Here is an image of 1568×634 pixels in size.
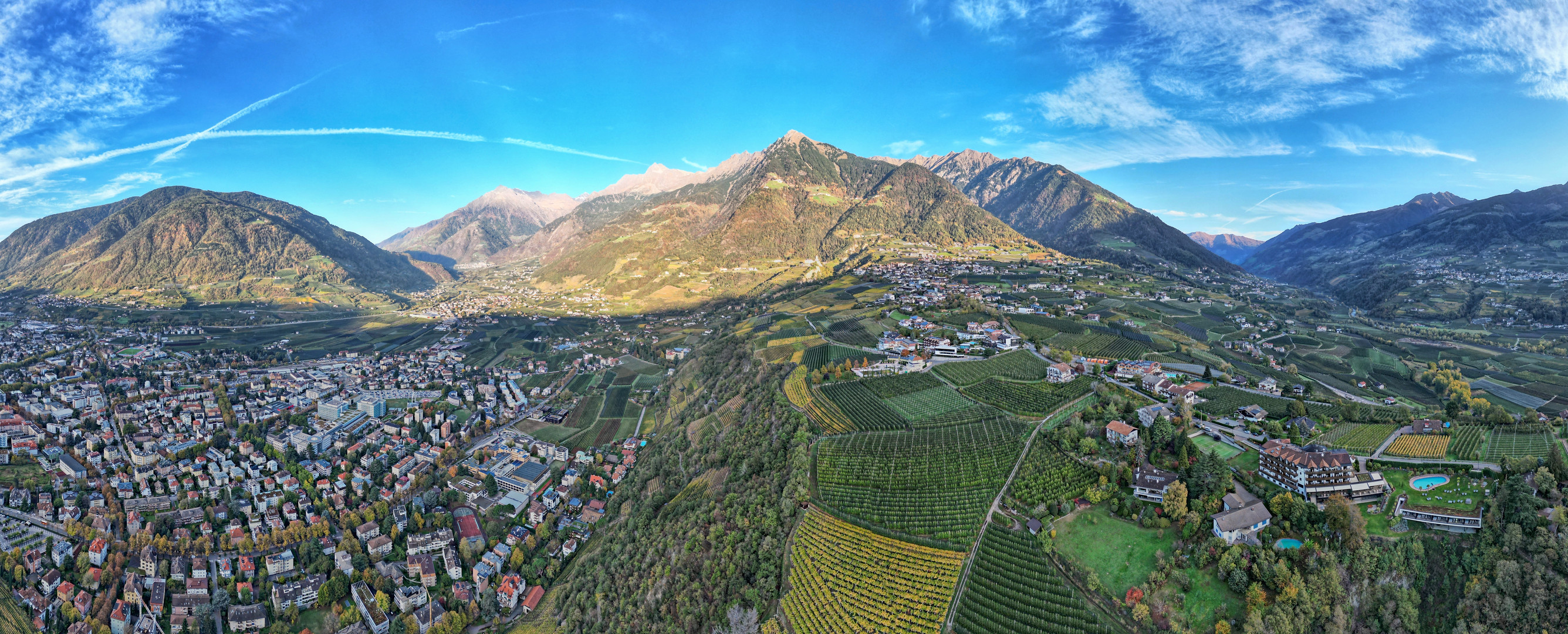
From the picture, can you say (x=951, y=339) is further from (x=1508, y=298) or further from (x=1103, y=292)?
(x=1508, y=298)

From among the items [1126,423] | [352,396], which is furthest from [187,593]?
[1126,423]

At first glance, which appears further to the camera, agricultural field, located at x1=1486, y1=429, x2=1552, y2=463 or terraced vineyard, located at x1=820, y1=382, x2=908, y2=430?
terraced vineyard, located at x1=820, y1=382, x2=908, y2=430

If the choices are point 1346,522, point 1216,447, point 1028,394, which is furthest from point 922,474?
point 1346,522

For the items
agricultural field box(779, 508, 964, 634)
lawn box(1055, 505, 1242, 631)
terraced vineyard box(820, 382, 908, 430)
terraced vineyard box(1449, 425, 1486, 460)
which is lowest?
agricultural field box(779, 508, 964, 634)

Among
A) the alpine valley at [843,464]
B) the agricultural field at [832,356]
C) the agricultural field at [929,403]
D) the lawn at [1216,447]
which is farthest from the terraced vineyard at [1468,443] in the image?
the agricultural field at [832,356]

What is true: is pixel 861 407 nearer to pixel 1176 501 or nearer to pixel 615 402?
pixel 1176 501

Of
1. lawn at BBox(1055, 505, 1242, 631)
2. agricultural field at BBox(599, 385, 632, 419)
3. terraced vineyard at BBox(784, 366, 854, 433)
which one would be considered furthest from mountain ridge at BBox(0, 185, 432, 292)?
lawn at BBox(1055, 505, 1242, 631)

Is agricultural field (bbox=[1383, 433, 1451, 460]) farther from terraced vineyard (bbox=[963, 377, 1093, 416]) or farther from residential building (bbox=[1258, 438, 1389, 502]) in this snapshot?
terraced vineyard (bbox=[963, 377, 1093, 416])

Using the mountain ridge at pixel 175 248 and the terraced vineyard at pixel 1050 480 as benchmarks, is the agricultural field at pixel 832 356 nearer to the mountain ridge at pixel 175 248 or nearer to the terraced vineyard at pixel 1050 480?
the terraced vineyard at pixel 1050 480
